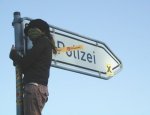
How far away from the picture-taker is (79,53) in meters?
6.05

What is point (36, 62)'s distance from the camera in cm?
502

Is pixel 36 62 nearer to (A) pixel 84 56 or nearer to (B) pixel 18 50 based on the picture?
(B) pixel 18 50

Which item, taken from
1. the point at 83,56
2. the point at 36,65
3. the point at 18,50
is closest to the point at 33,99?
the point at 36,65

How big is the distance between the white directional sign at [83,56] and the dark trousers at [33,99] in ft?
2.16

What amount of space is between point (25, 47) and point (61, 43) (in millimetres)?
687

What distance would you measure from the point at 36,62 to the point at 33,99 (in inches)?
14.6

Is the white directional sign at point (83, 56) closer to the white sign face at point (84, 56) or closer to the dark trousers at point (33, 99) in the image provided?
the white sign face at point (84, 56)

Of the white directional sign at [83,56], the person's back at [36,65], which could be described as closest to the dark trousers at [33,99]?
the person's back at [36,65]

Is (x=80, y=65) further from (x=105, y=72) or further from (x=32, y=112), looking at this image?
(x=32, y=112)

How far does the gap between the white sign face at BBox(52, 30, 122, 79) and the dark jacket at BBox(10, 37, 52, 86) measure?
1.53ft

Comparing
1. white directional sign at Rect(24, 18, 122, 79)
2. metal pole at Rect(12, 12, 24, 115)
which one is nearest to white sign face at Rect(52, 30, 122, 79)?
white directional sign at Rect(24, 18, 122, 79)

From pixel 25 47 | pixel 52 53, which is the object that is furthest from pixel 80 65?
pixel 25 47

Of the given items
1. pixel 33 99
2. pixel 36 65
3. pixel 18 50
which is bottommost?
pixel 33 99

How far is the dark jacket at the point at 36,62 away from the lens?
494cm
